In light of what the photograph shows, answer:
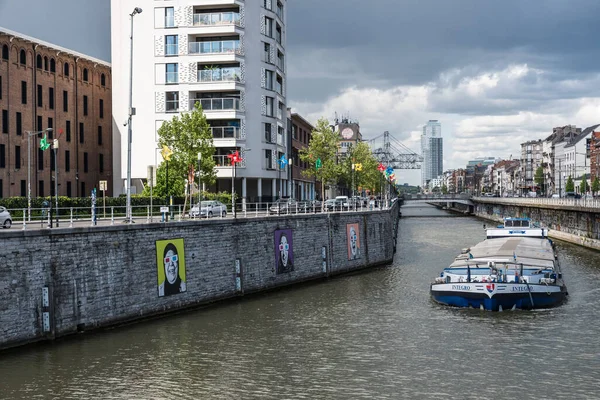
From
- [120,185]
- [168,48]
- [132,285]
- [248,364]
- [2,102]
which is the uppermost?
[168,48]

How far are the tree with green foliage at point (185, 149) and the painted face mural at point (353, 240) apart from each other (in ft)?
51.5

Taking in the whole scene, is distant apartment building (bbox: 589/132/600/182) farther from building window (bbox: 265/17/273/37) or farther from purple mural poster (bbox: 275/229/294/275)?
purple mural poster (bbox: 275/229/294/275)

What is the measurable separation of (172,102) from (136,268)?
4045cm

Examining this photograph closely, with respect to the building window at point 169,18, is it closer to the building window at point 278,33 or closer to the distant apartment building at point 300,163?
the building window at point 278,33

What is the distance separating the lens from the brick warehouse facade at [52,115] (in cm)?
6988

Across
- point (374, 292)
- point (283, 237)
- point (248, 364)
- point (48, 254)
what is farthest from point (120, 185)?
point (248, 364)

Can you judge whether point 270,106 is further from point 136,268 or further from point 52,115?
point 136,268

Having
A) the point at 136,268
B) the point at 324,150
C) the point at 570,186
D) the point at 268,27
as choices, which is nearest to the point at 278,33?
the point at 268,27

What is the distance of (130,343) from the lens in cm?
2800

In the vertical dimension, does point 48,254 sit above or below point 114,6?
below

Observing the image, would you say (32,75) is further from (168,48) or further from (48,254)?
(48,254)

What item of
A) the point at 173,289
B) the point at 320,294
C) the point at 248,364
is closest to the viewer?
the point at 248,364

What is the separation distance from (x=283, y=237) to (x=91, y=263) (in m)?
17.0

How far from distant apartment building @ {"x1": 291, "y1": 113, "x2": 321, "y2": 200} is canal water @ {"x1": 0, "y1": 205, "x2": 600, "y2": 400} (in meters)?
60.4
